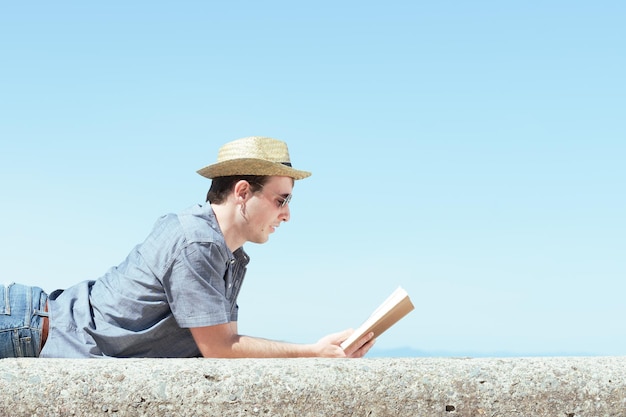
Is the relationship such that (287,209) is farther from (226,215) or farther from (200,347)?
(200,347)

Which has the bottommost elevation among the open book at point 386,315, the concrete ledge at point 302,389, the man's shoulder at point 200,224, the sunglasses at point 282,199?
the concrete ledge at point 302,389

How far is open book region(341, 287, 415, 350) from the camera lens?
358cm

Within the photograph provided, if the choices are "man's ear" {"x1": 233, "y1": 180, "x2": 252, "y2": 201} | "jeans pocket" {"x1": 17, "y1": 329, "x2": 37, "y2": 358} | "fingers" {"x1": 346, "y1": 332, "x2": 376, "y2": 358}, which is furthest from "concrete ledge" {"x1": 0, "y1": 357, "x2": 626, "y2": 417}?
"man's ear" {"x1": 233, "y1": 180, "x2": 252, "y2": 201}

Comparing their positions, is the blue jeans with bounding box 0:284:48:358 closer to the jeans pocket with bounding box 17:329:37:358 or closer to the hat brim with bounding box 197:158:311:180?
the jeans pocket with bounding box 17:329:37:358

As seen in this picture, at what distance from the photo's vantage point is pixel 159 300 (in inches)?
153

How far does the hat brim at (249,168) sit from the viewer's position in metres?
4.08

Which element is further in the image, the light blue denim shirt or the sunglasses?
the sunglasses

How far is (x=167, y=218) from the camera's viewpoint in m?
4.05

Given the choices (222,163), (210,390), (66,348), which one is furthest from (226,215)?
(210,390)

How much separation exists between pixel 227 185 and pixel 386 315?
112 cm

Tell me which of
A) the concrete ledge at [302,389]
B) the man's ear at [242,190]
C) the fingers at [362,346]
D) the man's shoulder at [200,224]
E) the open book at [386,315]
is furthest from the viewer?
the man's ear at [242,190]

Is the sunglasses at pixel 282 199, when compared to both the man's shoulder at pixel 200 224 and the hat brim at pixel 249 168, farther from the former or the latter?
the man's shoulder at pixel 200 224

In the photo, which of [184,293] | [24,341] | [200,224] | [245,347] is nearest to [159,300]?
[184,293]

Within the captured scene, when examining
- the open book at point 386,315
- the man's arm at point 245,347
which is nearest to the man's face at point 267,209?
the man's arm at point 245,347
